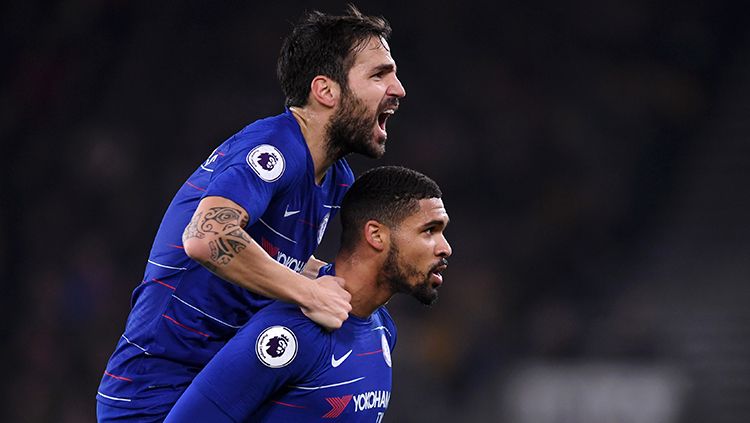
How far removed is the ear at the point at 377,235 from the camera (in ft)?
11.3

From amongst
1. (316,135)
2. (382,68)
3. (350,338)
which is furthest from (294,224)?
(382,68)

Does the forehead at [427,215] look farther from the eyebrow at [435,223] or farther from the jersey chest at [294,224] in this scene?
the jersey chest at [294,224]

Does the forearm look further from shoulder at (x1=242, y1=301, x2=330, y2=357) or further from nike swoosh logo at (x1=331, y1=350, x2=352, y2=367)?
nike swoosh logo at (x1=331, y1=350, x2=352, y2=367)

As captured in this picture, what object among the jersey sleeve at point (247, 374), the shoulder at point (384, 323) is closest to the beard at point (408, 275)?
the shoulder at point (384, 323)

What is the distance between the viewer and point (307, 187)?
370 centimetres

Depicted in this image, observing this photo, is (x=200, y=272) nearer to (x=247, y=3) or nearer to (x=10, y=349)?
(x=10, y=349)

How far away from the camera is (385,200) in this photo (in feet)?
11.3

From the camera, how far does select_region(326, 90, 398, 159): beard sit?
12.2 feet

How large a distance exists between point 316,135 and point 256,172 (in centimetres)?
38

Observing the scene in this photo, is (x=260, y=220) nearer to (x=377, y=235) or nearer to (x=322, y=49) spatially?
(x=377, y=235)

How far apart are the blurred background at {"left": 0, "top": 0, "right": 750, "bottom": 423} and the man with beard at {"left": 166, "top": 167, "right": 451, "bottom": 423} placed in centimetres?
602

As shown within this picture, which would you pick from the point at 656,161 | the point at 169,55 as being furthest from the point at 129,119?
the point at 656,161

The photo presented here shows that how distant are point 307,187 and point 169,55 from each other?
319 inches

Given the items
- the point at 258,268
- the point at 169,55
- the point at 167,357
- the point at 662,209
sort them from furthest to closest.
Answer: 1. the point at 169,55
2. the point at 662,209
3. the point at 167,357
4. the point at 258,268
